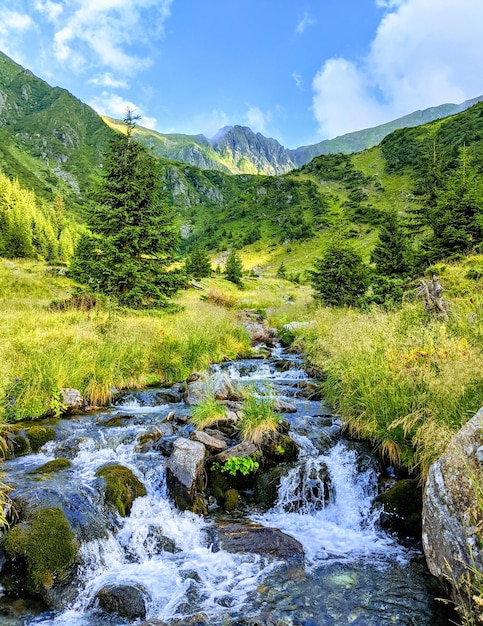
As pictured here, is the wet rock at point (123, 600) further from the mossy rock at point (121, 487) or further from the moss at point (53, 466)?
the moss at point (53, 466)

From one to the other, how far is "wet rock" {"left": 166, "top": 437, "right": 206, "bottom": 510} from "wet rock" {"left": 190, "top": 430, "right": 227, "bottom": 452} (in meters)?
0.40

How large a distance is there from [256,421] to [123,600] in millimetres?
3583

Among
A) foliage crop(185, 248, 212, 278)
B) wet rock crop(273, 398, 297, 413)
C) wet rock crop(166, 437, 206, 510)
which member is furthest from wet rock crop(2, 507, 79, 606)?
foliage crop(185, 248, 212, 278)

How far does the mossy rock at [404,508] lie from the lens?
197 inches

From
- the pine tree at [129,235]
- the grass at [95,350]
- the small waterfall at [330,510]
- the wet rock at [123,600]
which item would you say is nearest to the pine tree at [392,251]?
the grass at [95,350]

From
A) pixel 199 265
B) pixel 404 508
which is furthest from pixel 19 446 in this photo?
pixel 199 265

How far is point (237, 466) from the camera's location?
6.09 metres

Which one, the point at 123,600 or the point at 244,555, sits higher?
the point at 123,600

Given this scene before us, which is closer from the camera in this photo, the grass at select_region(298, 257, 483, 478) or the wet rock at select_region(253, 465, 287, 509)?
the grass at select_region(298, 257, 483, 478)

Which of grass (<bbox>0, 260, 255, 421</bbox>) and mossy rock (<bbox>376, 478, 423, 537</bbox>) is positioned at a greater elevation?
grass (<bbox>0, 260, 255, 421</bbox>)

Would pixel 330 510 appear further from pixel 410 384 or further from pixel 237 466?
pixel 410 384

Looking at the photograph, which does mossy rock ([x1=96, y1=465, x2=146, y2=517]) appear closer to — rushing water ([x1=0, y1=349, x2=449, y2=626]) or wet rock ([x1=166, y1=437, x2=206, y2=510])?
rushing water ([x1=0, y1=349, x2=449, y2=626])

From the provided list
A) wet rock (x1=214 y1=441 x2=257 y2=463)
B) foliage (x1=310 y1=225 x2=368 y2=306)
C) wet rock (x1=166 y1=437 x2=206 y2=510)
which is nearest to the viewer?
wet rock (x1=166 y1=437 x2=206 y2=510)

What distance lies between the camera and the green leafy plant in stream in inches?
267
